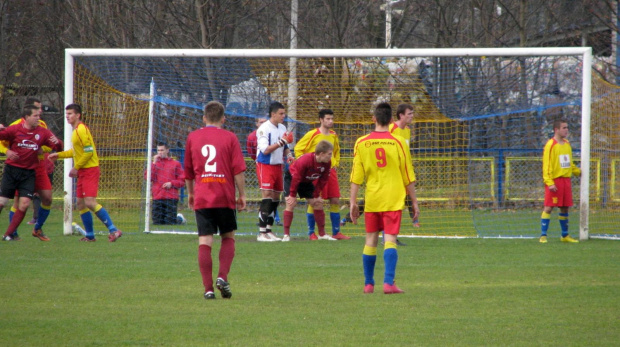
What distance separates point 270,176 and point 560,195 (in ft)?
15.3

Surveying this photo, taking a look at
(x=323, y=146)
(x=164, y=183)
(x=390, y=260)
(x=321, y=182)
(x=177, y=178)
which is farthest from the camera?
(x=177, y=178)

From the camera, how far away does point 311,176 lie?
11.8m

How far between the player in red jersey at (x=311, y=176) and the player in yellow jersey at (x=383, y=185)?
4.15 meters

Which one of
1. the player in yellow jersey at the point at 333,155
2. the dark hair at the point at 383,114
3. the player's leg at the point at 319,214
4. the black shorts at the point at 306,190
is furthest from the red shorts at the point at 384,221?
the player's leg at the point at 319,214

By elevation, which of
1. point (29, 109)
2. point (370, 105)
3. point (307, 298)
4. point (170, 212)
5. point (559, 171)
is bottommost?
point (307, 298)

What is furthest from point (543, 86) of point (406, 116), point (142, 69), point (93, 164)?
point (93, 164)

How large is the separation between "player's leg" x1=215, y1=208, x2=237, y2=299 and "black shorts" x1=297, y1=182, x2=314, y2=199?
5144 millimetres

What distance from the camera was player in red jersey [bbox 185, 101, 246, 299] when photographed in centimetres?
670

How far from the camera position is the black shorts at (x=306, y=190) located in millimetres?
12033

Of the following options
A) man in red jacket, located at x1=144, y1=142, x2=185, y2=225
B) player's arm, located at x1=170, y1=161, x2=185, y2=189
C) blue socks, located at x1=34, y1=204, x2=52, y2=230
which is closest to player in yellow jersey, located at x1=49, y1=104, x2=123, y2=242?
blue socks, located at x1=34, y1=204, x2=52, y2=230

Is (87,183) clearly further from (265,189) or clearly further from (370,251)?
(370,251)

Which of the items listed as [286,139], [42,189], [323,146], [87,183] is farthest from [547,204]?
[42,189]

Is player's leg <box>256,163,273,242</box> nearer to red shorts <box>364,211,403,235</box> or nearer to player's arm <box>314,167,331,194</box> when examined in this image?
player's arm <box>314,167,331,194</box>

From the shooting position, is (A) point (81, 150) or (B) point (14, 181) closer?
(A) point (81, 150)
